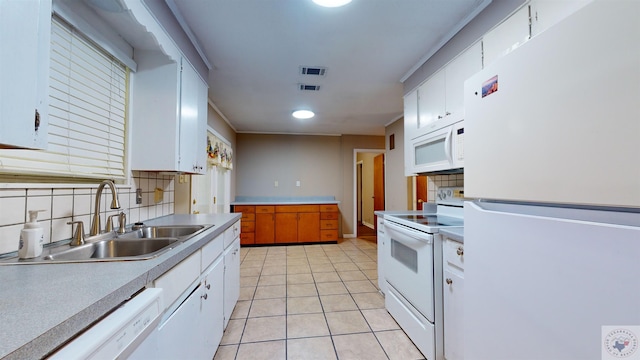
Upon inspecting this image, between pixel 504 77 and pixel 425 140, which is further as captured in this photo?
pixel 425 140

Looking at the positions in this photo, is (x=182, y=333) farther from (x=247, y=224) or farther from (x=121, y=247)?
(x=247, y=224)

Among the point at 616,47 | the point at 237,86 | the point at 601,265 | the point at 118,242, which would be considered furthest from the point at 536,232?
the point at 237,86

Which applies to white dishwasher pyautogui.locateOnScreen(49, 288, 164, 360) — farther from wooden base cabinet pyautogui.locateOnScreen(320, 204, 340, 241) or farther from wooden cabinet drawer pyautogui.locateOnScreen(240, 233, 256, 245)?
wooden base cabinet pyautogui.locateOnScreen(320, 204, 340, 241)

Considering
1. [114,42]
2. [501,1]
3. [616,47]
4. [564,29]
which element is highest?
[501,1]

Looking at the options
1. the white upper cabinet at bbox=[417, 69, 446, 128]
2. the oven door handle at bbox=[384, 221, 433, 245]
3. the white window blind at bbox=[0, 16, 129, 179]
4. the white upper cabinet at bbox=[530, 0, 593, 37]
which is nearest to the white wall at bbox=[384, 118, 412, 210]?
the white upper cabinet at bbox=[417, 69, 446, 128]

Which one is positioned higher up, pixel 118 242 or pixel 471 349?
pixel 118 242

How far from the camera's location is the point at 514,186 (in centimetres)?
81

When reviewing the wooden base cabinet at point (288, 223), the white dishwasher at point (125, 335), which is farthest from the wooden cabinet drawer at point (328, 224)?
the white dishwasher at point (125, 335)

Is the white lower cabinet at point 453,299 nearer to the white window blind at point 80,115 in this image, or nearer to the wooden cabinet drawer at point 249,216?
the white window blind at point 80,115

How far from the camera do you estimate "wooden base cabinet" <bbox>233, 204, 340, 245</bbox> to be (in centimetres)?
459

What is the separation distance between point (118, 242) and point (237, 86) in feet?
7.26

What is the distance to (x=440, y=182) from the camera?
8.30ft

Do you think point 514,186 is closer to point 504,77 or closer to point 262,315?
point 504,77

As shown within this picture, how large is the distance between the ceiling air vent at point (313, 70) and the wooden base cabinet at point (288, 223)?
2715 millimetres
